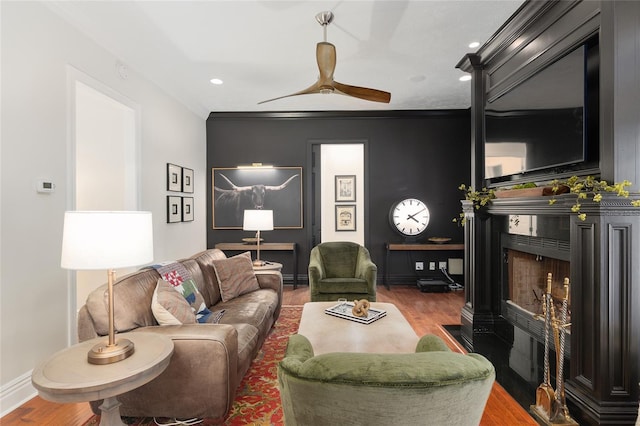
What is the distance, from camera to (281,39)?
121 inches

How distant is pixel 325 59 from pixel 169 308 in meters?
2.00

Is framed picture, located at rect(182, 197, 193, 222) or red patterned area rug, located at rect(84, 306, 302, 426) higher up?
framed picture, located at rect(182, 197, 193, 222)

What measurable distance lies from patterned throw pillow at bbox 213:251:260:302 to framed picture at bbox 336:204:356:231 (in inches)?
118

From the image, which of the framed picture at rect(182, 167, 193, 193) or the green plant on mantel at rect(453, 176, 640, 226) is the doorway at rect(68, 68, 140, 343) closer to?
the framed picture at rect(182, 167, 193, 193)

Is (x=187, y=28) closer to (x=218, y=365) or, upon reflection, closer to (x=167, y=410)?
(x=218, y=365)

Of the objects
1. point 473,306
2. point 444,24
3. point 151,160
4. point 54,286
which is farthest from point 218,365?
point 444,24

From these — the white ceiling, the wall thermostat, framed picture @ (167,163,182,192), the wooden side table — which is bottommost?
the wooden side table

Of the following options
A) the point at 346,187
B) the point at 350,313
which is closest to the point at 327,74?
the point at 350,313

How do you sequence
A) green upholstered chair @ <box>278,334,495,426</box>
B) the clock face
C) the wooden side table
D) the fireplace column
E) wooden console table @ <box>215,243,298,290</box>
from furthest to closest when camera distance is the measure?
the clock face → wooden console table @ <box>215,243,298,290</box> → the fireplace column → the wooden side table → green upholstered chair @ <box>278,334,495,426</box>

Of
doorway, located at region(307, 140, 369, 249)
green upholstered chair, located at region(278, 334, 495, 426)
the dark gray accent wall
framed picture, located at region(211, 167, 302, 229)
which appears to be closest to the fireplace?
green upholstered chair, located at region(278, 334, 495, 426)

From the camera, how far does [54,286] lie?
249 cm

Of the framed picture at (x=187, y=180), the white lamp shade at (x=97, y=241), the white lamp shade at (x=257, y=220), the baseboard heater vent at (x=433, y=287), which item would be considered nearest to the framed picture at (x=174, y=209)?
the framed picture at (x=187, y=180)

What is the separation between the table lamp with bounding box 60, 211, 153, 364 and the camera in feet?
4.90

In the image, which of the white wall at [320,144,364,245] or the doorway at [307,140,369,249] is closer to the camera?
the doorway at [307,140,369,249]
